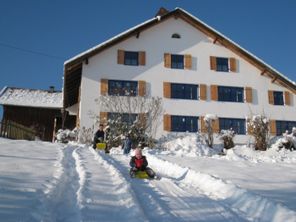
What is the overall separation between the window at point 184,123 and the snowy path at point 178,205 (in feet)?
53.9

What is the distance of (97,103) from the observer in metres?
23.7

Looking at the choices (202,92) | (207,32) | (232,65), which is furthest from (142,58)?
(232,65)

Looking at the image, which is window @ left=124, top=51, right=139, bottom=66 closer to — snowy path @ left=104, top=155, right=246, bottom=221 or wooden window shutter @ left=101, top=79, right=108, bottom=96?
wooden window shutter @ left=101, top=79, right=108, bottom=96

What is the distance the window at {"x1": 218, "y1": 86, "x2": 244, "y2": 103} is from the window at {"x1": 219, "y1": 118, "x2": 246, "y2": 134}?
1.35 meters

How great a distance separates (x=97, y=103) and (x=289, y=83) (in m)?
13.0

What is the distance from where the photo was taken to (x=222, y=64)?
26.2m

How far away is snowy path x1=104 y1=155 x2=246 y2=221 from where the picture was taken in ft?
16.8

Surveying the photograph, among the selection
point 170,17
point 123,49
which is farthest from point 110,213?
point 170,17

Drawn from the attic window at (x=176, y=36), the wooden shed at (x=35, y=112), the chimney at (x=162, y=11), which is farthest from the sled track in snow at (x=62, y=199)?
the wooden shed at (x=35, y=112)

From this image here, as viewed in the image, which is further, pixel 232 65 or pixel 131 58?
pixel 232 65

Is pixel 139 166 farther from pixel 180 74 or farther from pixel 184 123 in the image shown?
pixel 180 74

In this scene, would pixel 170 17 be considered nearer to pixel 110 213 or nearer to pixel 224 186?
pixel 224 186

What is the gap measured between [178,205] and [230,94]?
2051 centimetres

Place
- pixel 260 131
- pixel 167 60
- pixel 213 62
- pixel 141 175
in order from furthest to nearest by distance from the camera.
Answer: pixel 213 62 < pixel 167 60 < pixel 260 131 < pixel 141 175
